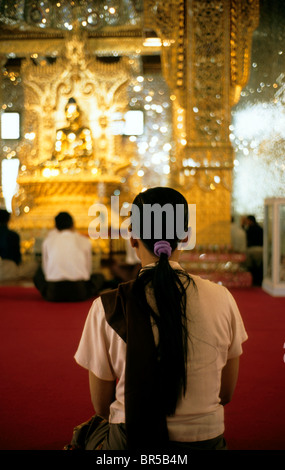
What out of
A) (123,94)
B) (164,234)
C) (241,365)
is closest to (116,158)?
(123,94)

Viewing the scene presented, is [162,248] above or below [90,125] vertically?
below

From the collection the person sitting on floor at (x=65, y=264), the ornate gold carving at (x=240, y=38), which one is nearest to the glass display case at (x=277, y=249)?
the ornate gold carving at (x=240, y=38)

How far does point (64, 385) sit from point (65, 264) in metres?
2.43

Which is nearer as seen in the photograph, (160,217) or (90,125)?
(160,217)

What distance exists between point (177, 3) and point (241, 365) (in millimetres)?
5275

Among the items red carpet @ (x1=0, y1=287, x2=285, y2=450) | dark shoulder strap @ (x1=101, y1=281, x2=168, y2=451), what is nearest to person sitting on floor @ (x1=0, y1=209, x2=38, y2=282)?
red carpet @ (x1=0, y1=287, x2=285, y2=450)

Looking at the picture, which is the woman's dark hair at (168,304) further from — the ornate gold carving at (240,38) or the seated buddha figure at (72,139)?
the seated buddha figure at (72,139)

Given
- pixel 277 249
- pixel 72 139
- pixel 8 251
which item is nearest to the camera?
pixel 277 249

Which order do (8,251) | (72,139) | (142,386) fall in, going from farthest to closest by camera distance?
1. (72,139)
2. (8,251)
3. (142,386)

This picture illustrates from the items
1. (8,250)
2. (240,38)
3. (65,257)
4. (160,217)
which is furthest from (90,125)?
(160,217)

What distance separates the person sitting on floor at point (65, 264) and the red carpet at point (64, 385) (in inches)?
22.1

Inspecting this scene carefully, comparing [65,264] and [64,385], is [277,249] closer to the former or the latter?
[65,264]

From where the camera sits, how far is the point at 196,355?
1348mm

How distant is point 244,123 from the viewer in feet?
28.7
